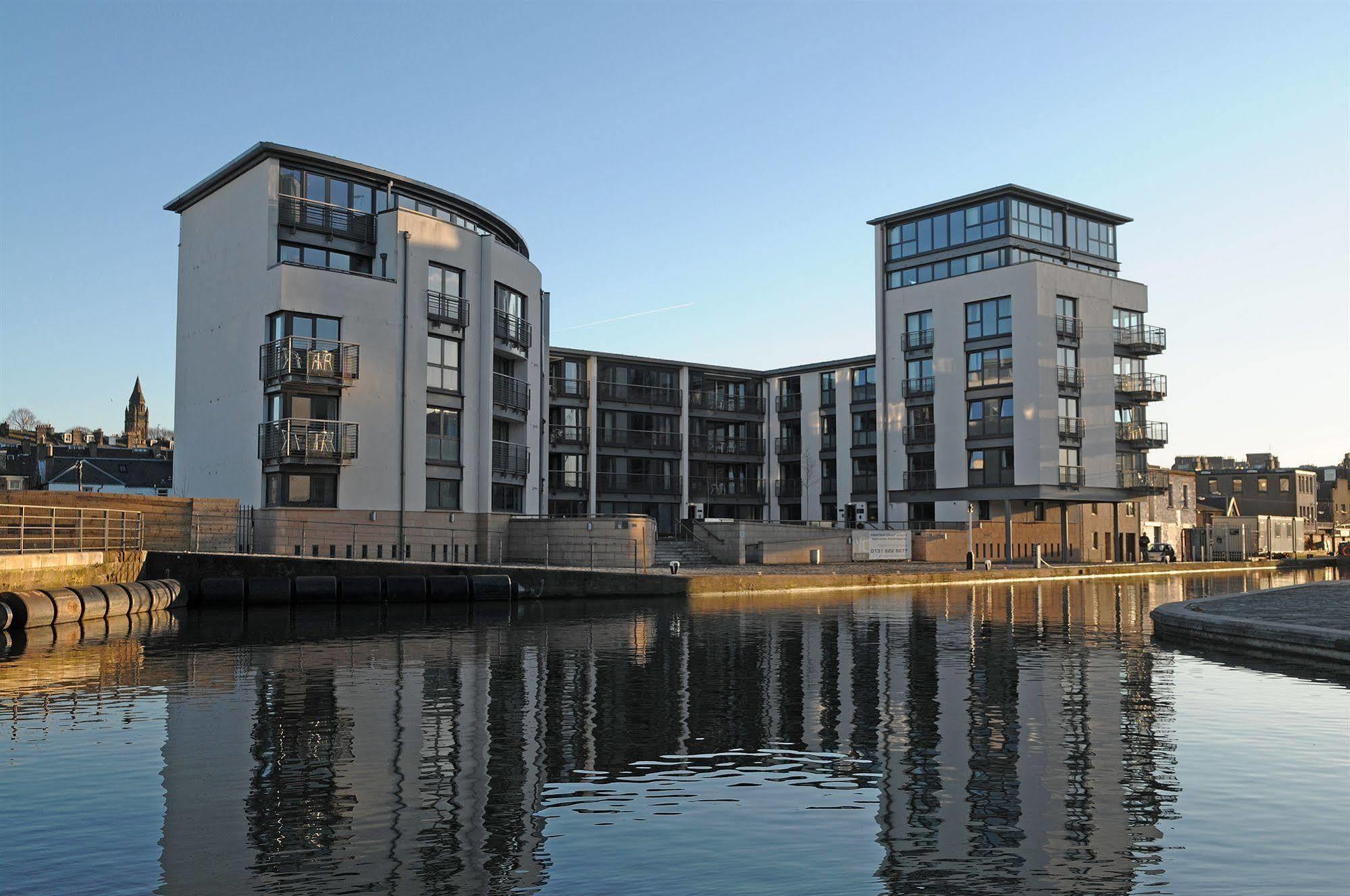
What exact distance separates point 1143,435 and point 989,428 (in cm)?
1164

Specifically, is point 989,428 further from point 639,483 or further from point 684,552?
point 639,483

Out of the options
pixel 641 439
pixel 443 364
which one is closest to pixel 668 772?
pixel 443 364

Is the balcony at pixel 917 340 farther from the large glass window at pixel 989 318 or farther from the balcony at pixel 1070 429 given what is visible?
the balcony at pixel 1070 429

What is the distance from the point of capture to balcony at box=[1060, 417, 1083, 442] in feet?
209

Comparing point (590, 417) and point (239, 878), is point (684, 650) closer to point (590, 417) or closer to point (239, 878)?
point (239, 878)

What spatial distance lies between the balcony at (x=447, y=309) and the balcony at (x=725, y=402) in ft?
108

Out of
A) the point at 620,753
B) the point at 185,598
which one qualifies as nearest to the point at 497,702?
the point at 620,753

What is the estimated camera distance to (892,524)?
68.9 meters

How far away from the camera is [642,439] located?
75812mm

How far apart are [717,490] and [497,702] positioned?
65.8 meters

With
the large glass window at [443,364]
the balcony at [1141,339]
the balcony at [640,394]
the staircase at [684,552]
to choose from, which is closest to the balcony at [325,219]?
the large glass window at [443,364]

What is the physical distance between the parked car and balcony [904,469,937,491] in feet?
54.0

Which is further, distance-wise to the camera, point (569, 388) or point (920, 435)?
point (569, 388)

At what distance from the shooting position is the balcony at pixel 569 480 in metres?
71.4
